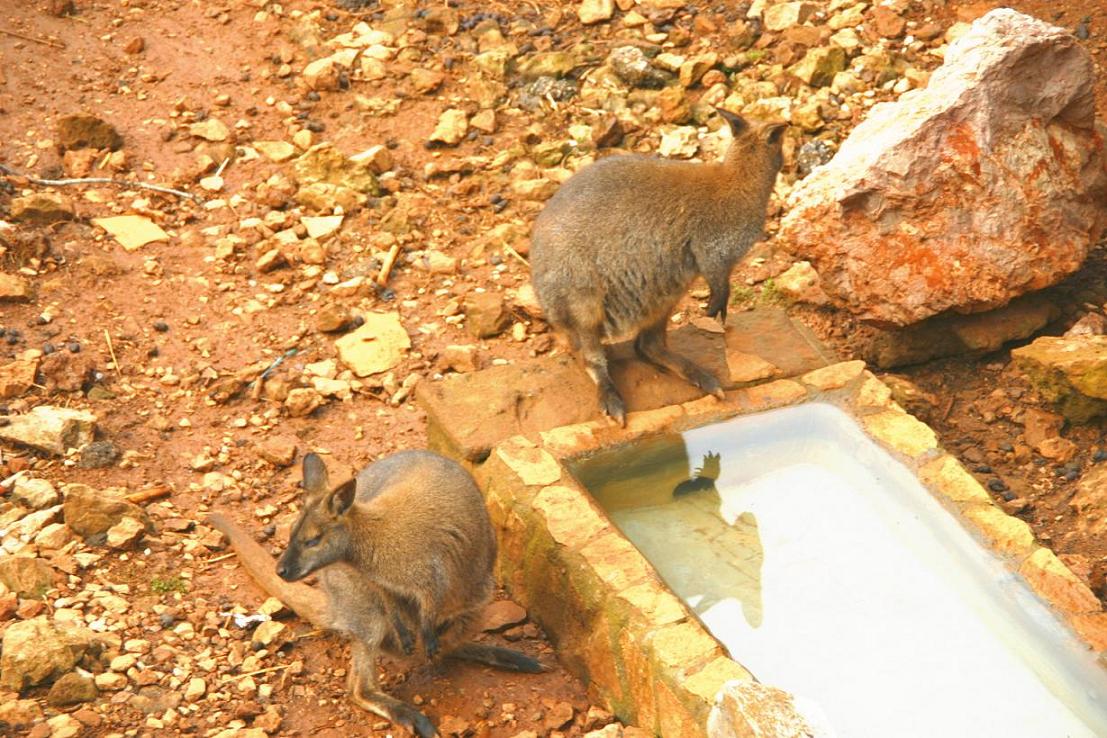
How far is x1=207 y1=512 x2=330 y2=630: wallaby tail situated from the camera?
5344mm

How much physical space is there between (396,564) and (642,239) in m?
1.99

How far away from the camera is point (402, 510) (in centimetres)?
499

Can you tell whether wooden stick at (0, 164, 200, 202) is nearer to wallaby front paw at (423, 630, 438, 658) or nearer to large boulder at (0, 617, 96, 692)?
large boulder at (0, 617, 96, 692)

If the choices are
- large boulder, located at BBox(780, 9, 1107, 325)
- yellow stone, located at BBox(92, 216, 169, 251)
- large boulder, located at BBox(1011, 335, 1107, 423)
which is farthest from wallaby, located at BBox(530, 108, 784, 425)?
yellow stone, located at BBox(92, 216, 169, 251)

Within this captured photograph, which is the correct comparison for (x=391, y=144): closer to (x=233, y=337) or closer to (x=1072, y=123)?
(x=233, y=337)

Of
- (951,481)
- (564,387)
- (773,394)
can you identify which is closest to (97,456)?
(564,387)

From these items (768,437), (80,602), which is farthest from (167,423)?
(768,437)

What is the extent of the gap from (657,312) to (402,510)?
180 cm

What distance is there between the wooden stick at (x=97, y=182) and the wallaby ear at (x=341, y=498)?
392cm

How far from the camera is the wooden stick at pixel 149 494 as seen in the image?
595cm

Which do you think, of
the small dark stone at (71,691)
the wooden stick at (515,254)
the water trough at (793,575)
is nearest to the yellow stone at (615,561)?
the water trough at (793,575)

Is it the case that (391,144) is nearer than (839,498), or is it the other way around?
(839,498)

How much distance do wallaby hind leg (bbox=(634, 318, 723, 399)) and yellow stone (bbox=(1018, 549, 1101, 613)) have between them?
164 centimetres

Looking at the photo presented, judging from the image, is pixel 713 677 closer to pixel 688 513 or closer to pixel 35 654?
pixel 688 513
